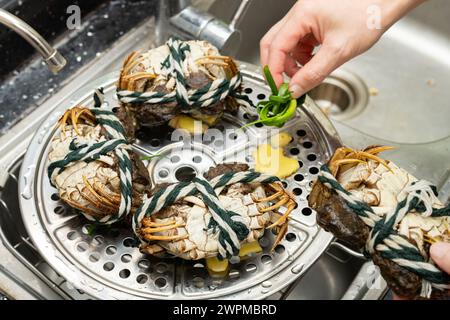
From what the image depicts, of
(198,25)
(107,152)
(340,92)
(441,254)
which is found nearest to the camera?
(441,254)

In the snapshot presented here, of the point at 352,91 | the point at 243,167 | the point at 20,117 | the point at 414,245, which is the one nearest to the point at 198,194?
the point at 243,167

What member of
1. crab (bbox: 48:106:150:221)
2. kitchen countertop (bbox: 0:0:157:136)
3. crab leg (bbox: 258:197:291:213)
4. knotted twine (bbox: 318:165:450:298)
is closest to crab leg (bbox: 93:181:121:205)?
crab (bbox: 48:106:150:221)

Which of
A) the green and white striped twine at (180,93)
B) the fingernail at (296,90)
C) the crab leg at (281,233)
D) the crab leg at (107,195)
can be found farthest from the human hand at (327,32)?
the crab leg at (107,195)

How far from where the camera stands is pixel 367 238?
2.55 feet

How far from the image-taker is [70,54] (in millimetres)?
1249

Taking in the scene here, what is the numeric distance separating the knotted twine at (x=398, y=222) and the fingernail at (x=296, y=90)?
181 mm

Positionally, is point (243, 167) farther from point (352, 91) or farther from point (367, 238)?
point (352, 91)

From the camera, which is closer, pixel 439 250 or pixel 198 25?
pixel 439 250

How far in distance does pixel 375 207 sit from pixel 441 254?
0.11 m

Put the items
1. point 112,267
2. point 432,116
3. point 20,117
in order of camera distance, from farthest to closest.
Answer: point 432,116 → point 20,117 → point 112,267

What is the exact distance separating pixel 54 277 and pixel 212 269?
0.35m

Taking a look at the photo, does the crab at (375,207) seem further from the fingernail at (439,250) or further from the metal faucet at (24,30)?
the metal faucet at (24,30)

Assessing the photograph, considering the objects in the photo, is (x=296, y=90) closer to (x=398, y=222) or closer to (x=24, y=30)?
(x=398, y=222)

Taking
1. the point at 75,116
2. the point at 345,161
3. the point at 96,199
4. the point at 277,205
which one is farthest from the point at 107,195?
the point at 345,161
